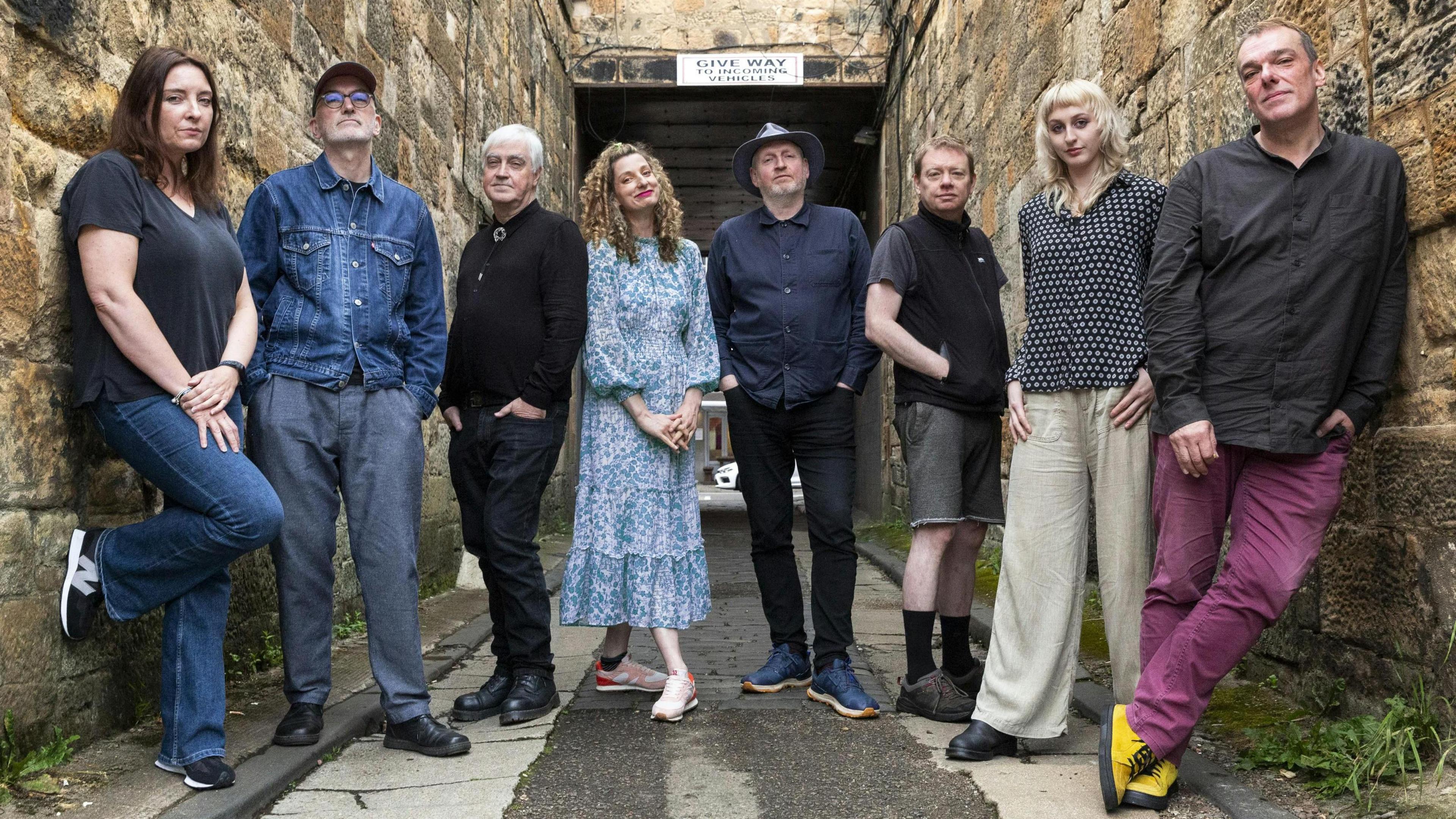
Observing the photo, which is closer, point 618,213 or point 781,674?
point 618,213

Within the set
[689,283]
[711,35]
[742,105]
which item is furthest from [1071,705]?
[742,105]

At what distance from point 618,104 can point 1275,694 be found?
918 cm

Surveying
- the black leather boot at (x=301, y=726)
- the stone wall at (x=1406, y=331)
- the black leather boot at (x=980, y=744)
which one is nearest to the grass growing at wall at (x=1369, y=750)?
the stone wall at (x=1406, y=331)

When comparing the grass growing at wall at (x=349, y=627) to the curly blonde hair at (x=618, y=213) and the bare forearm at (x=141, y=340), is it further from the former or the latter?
the bare forearm at (x=141, y=340)

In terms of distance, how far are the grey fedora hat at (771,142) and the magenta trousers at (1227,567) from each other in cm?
173

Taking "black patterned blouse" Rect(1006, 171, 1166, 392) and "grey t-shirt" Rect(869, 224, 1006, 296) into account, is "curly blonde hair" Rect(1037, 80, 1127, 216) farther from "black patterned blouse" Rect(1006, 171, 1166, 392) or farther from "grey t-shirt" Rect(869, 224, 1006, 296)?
"grey t-shirt" Rect(869, 224, 1006, 296)

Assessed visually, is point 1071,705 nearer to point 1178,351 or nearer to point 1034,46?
point 1178,351

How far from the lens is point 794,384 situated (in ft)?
11.7

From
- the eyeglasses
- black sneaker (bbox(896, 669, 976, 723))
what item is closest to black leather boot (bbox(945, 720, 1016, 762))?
black sneaker (bbox(896, 669, 976, 723))

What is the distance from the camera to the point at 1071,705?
3451mm

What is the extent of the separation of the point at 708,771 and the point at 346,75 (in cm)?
203

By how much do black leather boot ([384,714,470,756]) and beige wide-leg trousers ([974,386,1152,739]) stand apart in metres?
1.31

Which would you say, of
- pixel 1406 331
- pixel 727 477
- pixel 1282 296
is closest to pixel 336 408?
pixel 1282 296

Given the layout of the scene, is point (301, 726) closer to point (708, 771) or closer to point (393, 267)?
point (708, 771)
